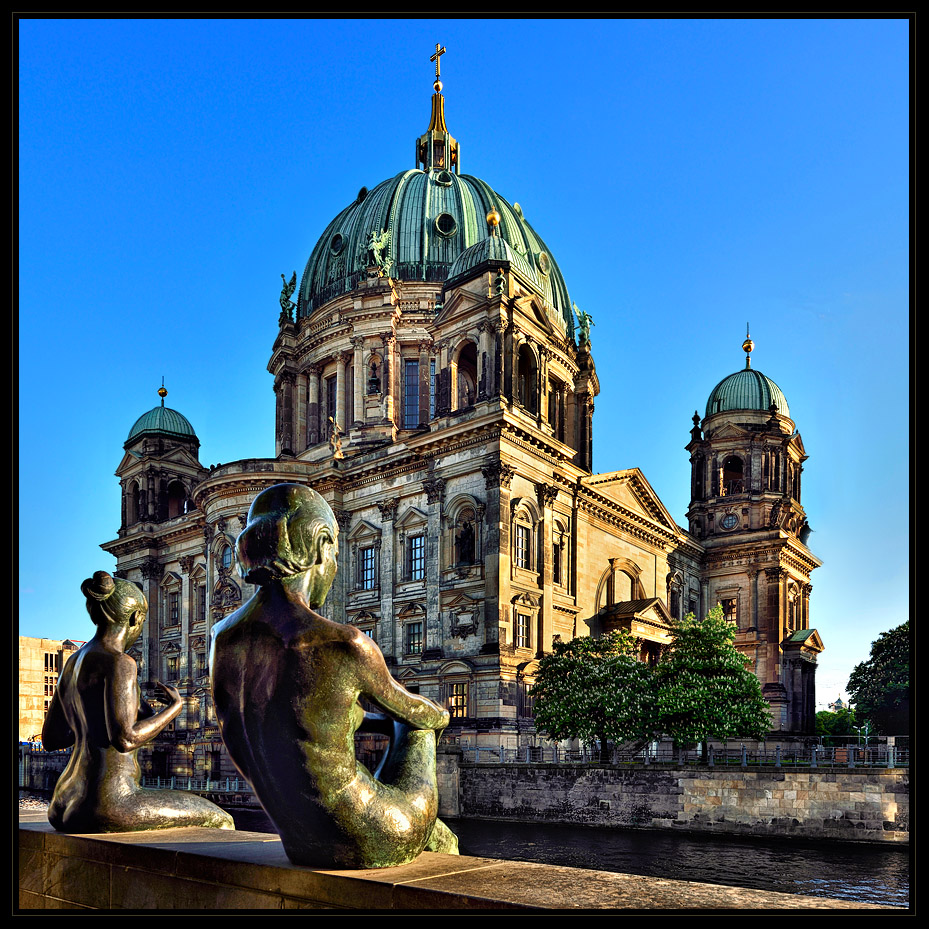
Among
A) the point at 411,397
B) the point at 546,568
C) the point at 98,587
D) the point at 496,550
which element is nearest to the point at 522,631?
the point at 546,568

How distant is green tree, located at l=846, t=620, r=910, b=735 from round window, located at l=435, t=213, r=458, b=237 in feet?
142

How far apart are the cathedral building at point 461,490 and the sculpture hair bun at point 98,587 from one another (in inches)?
1608

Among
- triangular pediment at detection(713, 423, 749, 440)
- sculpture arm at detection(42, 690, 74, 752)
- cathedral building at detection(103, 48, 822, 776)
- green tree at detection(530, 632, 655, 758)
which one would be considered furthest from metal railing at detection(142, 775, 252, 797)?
triangular pediment at detection(713, 423, 749, 440)

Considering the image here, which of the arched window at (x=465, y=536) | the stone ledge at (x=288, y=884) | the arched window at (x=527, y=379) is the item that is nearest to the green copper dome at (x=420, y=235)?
the arched window at (x=527, y=379)

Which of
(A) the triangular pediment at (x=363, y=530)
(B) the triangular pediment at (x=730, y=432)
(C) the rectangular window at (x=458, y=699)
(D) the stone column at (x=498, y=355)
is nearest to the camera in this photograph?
(C) the rectangular window at (x=458, y=699)

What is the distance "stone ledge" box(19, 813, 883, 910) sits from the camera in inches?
186

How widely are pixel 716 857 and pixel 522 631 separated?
2181 cm

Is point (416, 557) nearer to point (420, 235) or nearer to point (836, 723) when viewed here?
point (420, 235)

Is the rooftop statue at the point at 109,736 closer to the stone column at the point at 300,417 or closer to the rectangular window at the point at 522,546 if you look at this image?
the rectangular window at the point at 522,546

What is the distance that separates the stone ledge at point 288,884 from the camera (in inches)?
186

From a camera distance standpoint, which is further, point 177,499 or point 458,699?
point 177,499

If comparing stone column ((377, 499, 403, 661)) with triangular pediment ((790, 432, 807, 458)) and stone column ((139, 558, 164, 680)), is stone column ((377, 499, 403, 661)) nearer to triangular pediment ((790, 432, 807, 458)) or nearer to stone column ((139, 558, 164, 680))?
stone column ((139, 558, 164, 680))

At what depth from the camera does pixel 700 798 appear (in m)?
36.6
